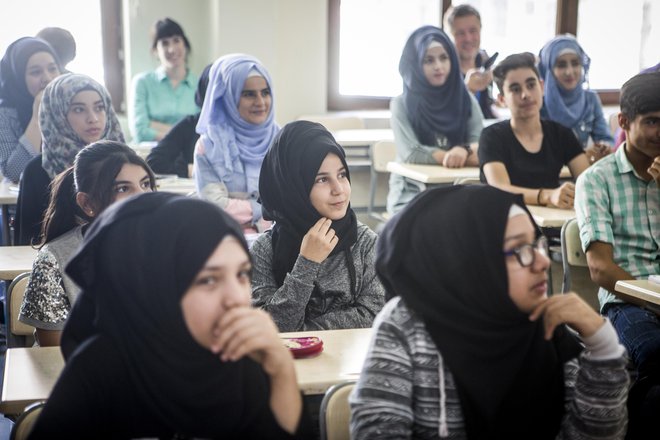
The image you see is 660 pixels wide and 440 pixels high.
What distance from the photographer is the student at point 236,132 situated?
3.78 meters

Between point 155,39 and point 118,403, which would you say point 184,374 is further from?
point 155,39

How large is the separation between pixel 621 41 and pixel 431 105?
3.88 meters

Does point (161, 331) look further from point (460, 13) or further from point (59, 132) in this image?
point (460, 13)

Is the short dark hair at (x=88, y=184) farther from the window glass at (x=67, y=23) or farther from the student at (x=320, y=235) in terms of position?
the window glass at (x=67, y=23)

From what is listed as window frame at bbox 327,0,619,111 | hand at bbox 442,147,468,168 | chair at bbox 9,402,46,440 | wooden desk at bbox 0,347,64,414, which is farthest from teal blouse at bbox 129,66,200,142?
chair at bbox 9,402,46,440

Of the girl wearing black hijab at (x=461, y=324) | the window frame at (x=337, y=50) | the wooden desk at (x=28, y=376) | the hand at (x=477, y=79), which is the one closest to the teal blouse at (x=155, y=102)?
the window frame at (x=337, y=50)

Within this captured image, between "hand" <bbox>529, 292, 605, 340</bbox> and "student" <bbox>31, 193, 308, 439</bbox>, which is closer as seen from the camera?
"student" <bbox>31, 193, 308, 439</bbox>

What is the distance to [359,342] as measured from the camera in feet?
6.84

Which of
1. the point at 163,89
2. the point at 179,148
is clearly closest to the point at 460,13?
the point at 163,89

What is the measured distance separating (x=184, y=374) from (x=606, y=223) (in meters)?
1.92

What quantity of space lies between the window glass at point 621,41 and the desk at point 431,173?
388 cm

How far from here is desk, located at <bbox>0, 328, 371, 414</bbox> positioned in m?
1.71

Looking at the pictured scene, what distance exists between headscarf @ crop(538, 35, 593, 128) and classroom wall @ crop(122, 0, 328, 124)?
210 cm

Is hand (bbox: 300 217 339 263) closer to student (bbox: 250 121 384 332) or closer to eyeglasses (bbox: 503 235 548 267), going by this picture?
student (bbox: 250 121 384 332)
